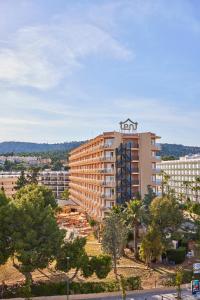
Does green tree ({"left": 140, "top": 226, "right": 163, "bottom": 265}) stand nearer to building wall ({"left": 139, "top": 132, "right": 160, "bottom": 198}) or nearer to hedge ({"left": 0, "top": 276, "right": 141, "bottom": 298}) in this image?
hedge ({"left": 0, "top": 276, "right": 141, "bottom": 298})

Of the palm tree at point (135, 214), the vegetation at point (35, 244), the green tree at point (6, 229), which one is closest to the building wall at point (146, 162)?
the palm tree at point (135, 214)

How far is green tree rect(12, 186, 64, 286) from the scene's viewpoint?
41.9 m

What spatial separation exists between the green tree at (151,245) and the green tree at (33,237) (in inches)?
552

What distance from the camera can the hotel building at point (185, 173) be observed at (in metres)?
139

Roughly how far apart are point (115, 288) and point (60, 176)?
5969 inches

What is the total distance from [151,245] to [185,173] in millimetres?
98027

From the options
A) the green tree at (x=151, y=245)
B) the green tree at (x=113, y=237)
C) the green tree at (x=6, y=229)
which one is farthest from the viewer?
the green tree at (x=151, y=245)

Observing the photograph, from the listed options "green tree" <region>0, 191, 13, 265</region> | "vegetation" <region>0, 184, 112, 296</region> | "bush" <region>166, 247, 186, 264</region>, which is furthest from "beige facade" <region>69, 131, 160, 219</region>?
"green tree" <region>0, 191, 13, 265</region>

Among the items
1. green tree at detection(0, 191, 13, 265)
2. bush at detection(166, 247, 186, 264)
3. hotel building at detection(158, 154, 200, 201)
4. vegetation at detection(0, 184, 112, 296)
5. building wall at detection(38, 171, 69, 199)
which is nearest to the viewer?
vegetation at detection(0, 184, 112, 296)

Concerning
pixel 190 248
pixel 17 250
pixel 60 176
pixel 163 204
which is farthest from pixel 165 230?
pixel 60 176

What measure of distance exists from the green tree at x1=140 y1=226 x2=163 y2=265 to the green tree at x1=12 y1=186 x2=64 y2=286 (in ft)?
46.0

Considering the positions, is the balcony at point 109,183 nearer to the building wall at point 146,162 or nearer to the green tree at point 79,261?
the building wall at point 146,162

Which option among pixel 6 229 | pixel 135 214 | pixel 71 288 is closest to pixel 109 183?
pixel 135 214

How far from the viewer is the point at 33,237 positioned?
42688 mm
